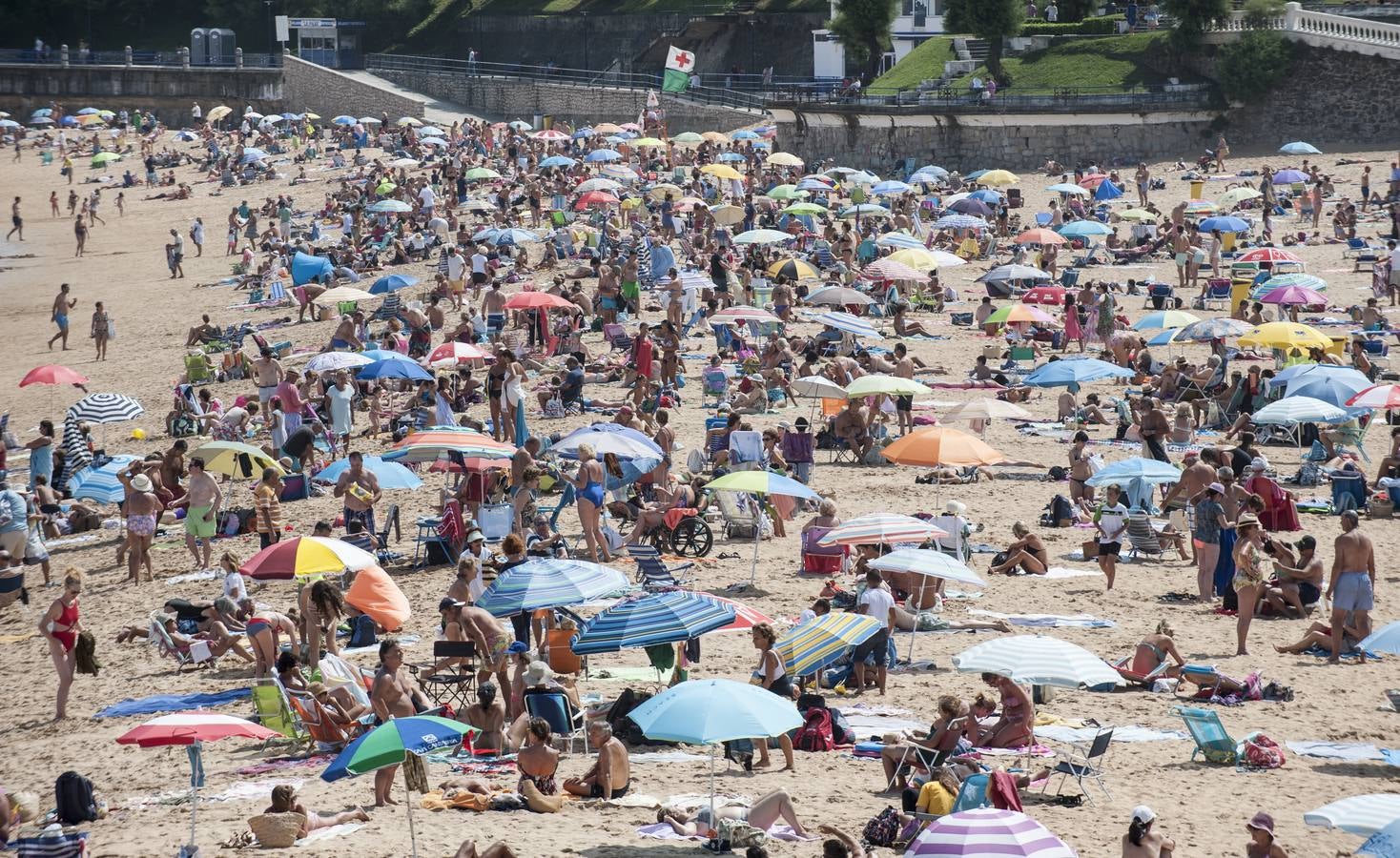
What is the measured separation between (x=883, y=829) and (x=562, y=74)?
55.1m

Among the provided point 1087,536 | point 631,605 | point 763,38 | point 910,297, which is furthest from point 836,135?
point 631,605

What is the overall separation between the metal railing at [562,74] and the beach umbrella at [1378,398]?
3467cm

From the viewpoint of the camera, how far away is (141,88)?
66.7 m

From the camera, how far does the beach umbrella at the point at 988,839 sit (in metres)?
7.14

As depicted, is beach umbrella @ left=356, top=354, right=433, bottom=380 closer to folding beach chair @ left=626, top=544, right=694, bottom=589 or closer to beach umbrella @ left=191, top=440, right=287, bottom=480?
beach umbrella @ left=191, top=440, right=287, bottom=480

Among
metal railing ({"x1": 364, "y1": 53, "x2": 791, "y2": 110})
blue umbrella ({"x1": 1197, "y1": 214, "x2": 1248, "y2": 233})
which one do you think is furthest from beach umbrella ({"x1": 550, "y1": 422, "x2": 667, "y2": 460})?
metal railing ({"x1": 364, "y1": 53, "x2": 791, "y2": 110})

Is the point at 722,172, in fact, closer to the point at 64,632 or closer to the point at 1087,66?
the point at 1087,66

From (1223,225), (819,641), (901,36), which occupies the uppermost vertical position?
(901,36)

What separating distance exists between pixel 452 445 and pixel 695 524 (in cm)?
235

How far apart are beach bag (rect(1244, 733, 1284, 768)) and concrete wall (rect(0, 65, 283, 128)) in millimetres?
60566

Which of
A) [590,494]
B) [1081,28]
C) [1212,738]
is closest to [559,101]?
[1081,28]

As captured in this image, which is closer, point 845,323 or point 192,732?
point 192,732

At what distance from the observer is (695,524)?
15.0 m

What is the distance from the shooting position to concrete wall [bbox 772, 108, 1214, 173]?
42406 mm
